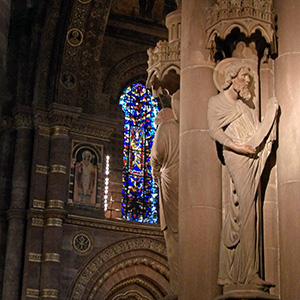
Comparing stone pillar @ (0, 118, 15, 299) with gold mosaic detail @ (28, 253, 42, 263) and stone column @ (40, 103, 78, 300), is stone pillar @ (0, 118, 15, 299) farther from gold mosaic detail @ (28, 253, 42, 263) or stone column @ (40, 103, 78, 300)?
stone column @ (40, 103, 78, 300)

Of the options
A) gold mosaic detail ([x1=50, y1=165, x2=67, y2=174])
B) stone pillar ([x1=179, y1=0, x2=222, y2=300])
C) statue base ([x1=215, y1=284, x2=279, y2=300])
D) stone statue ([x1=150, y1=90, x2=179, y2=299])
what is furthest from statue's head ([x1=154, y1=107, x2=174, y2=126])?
gold mosaic detail ([x1=50, y1=165, x2=67, y2=174])

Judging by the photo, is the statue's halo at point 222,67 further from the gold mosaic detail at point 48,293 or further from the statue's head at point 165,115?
the gold mosaic detail at point 48,293

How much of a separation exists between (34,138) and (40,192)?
5.29ft

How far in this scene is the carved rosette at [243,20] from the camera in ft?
27.7

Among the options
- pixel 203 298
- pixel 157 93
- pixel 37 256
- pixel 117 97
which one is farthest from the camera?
pixel 117 97

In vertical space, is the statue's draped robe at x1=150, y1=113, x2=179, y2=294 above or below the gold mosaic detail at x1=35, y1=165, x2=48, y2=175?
below

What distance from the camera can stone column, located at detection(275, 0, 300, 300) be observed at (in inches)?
307

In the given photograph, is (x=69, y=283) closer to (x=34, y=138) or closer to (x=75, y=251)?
(x=75, y=251)

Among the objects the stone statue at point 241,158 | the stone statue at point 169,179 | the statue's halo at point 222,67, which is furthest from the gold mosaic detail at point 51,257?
the stone statue at point 241,158

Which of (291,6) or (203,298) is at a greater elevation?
(291,6)

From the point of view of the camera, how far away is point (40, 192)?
71.6ft

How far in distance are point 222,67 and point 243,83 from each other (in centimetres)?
39

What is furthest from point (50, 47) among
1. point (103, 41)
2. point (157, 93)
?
point (157, 93)

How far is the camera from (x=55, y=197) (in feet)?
71.3
